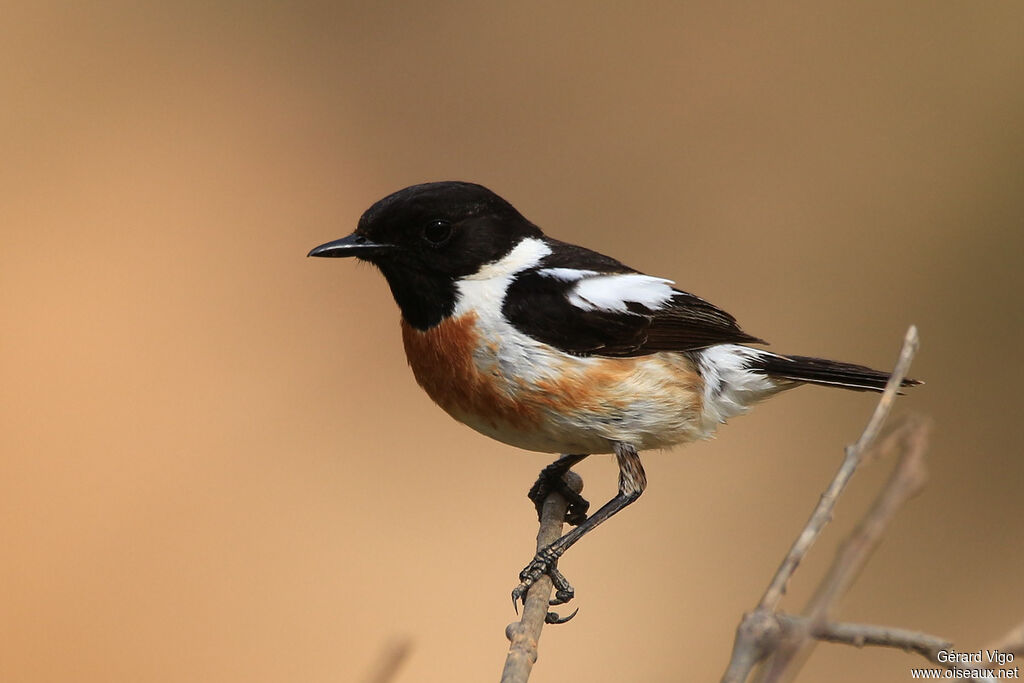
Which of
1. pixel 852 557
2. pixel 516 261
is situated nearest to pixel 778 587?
pixel 852 557

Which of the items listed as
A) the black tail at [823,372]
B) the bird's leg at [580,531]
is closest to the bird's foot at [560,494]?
the bird's leg at [580,531]

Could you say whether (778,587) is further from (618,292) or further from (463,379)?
(618,292)

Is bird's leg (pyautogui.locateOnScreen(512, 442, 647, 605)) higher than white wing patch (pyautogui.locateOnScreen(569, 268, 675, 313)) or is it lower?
lower

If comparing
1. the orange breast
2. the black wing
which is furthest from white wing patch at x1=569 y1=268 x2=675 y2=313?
the orange breast

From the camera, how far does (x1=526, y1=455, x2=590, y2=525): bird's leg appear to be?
3.63 meters

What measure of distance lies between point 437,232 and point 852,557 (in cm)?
222

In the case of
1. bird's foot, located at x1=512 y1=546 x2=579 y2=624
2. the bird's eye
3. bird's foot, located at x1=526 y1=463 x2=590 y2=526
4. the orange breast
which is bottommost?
bird's foot, located at x1=512 y1=546 x2=579 y2=624

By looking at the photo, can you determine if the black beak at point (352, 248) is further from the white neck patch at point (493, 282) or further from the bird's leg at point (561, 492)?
the bird's leg at point (561, 492)

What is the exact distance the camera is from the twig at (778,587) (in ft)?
3.67

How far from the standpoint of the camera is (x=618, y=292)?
318cm

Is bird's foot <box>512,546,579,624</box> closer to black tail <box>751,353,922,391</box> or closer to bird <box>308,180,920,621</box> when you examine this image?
bird <box>308,180,920,621</box>

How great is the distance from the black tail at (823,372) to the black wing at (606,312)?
0.51 ft

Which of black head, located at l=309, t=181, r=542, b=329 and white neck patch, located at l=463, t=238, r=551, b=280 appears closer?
black head, located at l=309, t=181, r=542, b=329

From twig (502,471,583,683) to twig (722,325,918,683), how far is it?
894 mm
